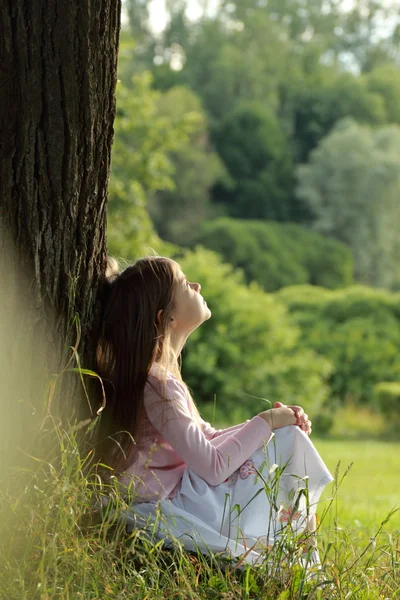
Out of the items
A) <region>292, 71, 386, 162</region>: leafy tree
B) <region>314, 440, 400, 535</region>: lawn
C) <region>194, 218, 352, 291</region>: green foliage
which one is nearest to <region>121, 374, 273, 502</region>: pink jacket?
<region>314, 440, 400, 535</region>: lawn

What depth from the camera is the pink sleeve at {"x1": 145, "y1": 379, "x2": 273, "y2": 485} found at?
259 cm

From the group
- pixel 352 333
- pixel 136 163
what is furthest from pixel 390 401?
pixel 136 163

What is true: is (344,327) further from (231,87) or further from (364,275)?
(231,87)

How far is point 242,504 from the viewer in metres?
2.61

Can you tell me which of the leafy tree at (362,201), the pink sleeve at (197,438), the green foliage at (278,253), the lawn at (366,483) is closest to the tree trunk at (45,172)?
the pink sleeve at (197,438)

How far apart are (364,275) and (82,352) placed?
87.1 feet

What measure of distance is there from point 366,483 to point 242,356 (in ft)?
13.4

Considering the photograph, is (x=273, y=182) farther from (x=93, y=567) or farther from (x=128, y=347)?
(x=93, y=567)

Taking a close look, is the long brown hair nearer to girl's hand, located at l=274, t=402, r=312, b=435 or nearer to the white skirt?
the white skirt

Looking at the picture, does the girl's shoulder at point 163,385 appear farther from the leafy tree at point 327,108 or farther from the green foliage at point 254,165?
the leafy tree at point 327,108

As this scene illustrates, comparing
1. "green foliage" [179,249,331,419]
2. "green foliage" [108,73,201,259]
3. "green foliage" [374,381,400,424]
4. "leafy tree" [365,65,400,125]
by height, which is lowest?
"green foliage" [374,381,400,424]

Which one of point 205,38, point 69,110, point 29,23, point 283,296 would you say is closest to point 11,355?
point 69,110

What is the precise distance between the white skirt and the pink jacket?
0.04 metres

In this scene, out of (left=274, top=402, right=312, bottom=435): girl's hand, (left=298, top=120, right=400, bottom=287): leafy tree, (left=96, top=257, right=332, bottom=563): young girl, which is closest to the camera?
(left=96, top=257, right=332, bottom=563): young girl
